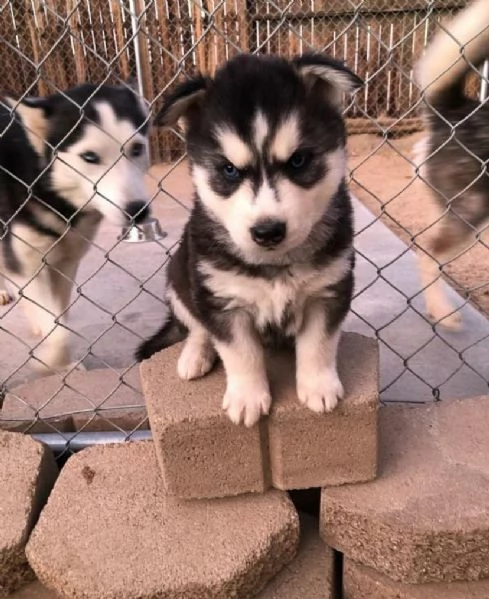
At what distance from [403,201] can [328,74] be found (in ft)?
14.7

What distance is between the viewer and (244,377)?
71.2 inches

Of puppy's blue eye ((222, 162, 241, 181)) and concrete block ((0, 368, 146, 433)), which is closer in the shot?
puppy's blue eye ((222, 162, 241, 181))

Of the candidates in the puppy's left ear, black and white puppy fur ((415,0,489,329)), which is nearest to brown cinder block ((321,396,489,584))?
black and white puppy fur ((415,0,489,329))

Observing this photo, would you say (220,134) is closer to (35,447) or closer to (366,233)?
(35,447)

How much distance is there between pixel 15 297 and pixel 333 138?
9.19ft

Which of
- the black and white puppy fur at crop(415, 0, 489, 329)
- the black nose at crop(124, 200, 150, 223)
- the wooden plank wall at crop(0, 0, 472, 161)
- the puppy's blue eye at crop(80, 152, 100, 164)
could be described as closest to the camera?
the black and white puppy fur at crop(415, 0, 489, 329)

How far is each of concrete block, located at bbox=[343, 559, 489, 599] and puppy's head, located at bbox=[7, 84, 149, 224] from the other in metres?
1.68

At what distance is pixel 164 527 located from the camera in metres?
1.86

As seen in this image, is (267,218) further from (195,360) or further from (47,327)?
(47,327)

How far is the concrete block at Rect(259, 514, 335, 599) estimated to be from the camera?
181cm

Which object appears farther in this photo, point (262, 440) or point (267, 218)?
point (262, 440)

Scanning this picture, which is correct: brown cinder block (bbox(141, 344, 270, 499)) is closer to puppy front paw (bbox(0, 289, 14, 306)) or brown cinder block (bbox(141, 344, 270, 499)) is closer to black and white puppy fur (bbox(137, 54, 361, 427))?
black and white puppy fur (bbox(137, 54, 361, 427))

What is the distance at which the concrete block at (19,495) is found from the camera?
1.87 metres

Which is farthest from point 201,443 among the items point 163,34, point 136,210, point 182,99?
point 163,34
